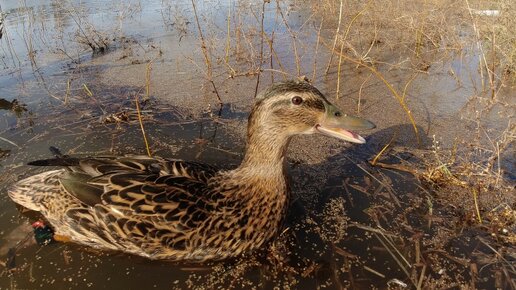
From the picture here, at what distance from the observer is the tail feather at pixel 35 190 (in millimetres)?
2643

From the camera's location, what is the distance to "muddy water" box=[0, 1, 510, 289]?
93.0 inches

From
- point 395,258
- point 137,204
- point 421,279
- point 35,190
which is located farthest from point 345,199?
point 35,190

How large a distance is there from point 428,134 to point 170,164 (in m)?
2.68

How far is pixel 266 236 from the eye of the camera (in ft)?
8.09

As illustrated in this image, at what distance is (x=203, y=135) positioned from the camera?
3.85 meters

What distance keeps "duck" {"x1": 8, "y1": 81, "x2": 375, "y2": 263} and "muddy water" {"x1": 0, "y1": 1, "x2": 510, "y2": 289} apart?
0.56 ft

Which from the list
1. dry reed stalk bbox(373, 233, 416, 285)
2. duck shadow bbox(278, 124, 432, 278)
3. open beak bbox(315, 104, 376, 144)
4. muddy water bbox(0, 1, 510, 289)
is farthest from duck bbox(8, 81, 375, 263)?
dry reed stalk bbox(373, 233, 416, 285)

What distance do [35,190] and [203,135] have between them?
5.35 ft

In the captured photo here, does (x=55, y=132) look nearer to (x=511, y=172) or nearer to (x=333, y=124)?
(x=333, y=124)

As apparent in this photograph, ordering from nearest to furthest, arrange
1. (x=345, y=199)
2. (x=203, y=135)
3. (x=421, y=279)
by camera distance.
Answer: (x=421, y=279), (x=345, y=199), (x=203, y=135)

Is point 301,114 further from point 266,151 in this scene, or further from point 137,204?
point 137,204

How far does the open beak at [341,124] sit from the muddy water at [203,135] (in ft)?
2.53

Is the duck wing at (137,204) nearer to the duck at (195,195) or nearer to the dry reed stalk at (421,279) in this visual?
the duck at (195,195)

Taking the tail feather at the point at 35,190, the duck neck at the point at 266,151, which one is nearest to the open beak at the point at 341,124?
the duck neck at the point at 266,151
